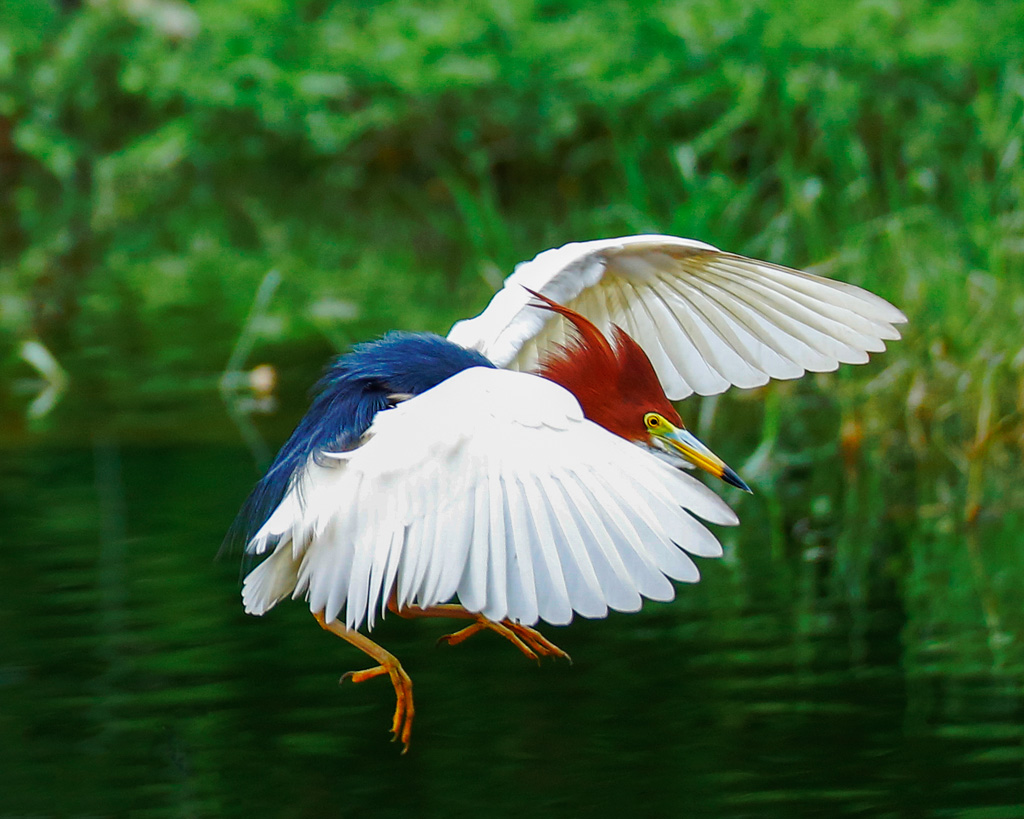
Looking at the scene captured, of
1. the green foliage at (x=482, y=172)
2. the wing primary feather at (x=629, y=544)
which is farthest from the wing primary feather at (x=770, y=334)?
the green foliage at (x=482, y=172)

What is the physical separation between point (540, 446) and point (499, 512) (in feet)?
0.46

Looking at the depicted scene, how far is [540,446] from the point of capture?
8.42 ft

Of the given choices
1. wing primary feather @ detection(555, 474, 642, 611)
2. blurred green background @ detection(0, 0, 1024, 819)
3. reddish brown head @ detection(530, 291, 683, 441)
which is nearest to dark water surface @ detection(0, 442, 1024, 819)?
blurred green background @ detection(0, 0, 1024, 819)

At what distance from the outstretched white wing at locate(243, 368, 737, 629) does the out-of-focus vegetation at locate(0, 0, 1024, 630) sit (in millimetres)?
2621

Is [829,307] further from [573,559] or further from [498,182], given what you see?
[498,182]

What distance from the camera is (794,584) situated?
173 inches

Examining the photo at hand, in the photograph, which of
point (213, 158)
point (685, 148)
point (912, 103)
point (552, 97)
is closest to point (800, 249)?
point (685, 148)

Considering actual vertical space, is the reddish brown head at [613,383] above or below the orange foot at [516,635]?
above

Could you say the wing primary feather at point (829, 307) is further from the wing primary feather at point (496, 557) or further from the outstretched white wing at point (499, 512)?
the wing primary feather at point (496, 557)

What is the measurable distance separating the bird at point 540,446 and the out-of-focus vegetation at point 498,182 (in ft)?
6.09

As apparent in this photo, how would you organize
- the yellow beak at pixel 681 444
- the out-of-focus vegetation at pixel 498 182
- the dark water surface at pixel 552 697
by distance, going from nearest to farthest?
the yellow beak at pixel 681 444 < the dark water surface at pixel 552 697 < the out-of-focus vegetation at pixel 498 182

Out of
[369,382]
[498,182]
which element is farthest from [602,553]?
[498,182]

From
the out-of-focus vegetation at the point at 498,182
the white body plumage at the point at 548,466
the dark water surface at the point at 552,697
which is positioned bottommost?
the dark water surface at the point at 552,697

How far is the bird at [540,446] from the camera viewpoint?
2.38 metres
